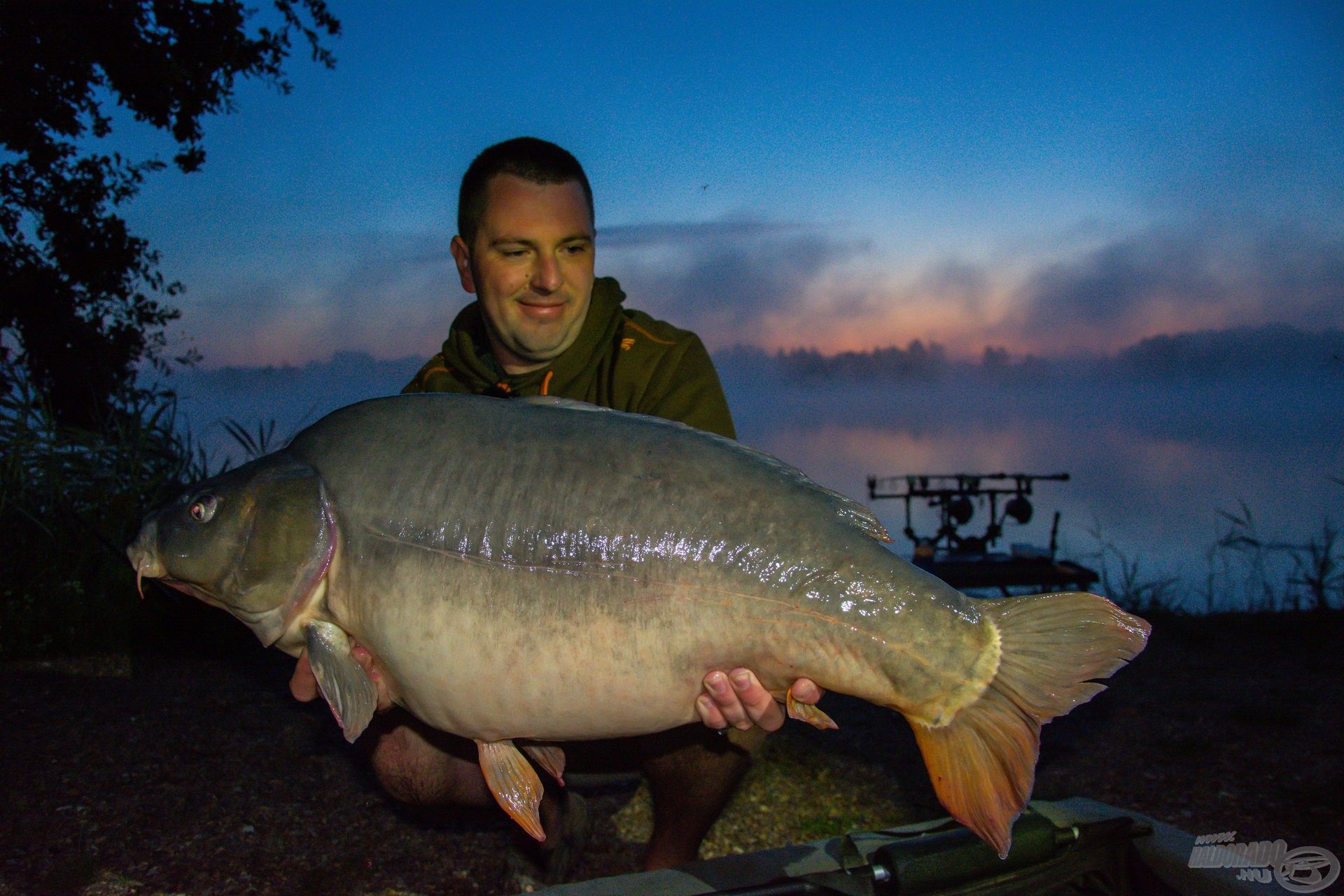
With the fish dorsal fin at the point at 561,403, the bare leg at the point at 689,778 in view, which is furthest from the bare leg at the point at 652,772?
the fish dorsal fin at the point at 561,403

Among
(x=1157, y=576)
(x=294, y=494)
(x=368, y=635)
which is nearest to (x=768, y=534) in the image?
(x=368, y=635)

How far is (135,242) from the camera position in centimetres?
875

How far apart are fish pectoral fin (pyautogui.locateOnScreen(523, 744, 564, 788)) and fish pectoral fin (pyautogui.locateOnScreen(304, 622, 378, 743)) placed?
1.19ft

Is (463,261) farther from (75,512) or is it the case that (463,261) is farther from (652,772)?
(75,512)

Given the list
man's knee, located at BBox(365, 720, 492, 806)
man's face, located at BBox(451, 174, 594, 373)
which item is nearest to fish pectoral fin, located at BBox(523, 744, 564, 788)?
man's knee, located at BBox(365, 720, 492, 806)

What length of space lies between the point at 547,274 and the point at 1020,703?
166 cm

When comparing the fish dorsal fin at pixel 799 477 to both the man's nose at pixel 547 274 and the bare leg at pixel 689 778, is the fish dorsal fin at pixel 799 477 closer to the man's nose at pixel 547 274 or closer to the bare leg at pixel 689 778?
the man's nose at pixel 547 274

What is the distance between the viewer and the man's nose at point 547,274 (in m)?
2.65

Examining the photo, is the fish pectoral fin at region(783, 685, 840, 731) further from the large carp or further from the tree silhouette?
the tree silhouette

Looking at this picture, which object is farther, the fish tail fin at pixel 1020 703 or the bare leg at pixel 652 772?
the bare leg at pixel 652 772

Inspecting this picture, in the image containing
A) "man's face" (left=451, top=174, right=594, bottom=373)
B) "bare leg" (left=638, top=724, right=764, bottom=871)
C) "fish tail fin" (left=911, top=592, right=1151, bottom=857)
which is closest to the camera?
"fish tail fin" (left=911, top=592, right=1151, bottom=857)

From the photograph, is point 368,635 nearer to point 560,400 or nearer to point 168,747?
point 560,400

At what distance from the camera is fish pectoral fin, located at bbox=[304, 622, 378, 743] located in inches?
75.1

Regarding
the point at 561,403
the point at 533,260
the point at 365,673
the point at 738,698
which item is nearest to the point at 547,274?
the point at 533,260
